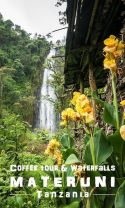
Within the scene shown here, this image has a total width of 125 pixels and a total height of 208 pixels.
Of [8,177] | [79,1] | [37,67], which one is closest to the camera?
[79,1]

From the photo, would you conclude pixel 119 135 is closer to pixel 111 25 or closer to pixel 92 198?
pixel 92 198

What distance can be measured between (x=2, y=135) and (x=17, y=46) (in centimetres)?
2779

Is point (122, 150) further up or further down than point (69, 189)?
further up

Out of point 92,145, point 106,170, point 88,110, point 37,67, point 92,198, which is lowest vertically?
point 92,198

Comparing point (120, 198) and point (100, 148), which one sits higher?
point (100, 148)

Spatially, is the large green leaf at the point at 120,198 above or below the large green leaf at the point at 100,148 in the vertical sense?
below

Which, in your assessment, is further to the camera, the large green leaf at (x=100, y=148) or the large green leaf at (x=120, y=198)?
the large green leaf at (x=100, y=148)

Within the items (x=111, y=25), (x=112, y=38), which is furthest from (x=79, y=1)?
(x=112, y=38)

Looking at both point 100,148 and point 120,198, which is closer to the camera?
point 120,198

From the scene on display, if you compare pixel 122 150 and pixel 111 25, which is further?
pixel 111 25

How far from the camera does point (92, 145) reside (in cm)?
244

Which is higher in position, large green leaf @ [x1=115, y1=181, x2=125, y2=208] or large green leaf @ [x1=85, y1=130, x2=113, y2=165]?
large green leaf @ [x1=85, y1=130, x2=113, y2=165]

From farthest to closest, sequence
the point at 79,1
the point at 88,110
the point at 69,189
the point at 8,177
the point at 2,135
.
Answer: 1. the point at 2,135
2. the point at 8,177
3. the point at 79,1
4. the point at 69,189
5. the point at 88,110

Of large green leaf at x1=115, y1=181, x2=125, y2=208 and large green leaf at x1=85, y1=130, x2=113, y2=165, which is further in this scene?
large green leaf at x1=85, y1=130, x2=113, y2=165
